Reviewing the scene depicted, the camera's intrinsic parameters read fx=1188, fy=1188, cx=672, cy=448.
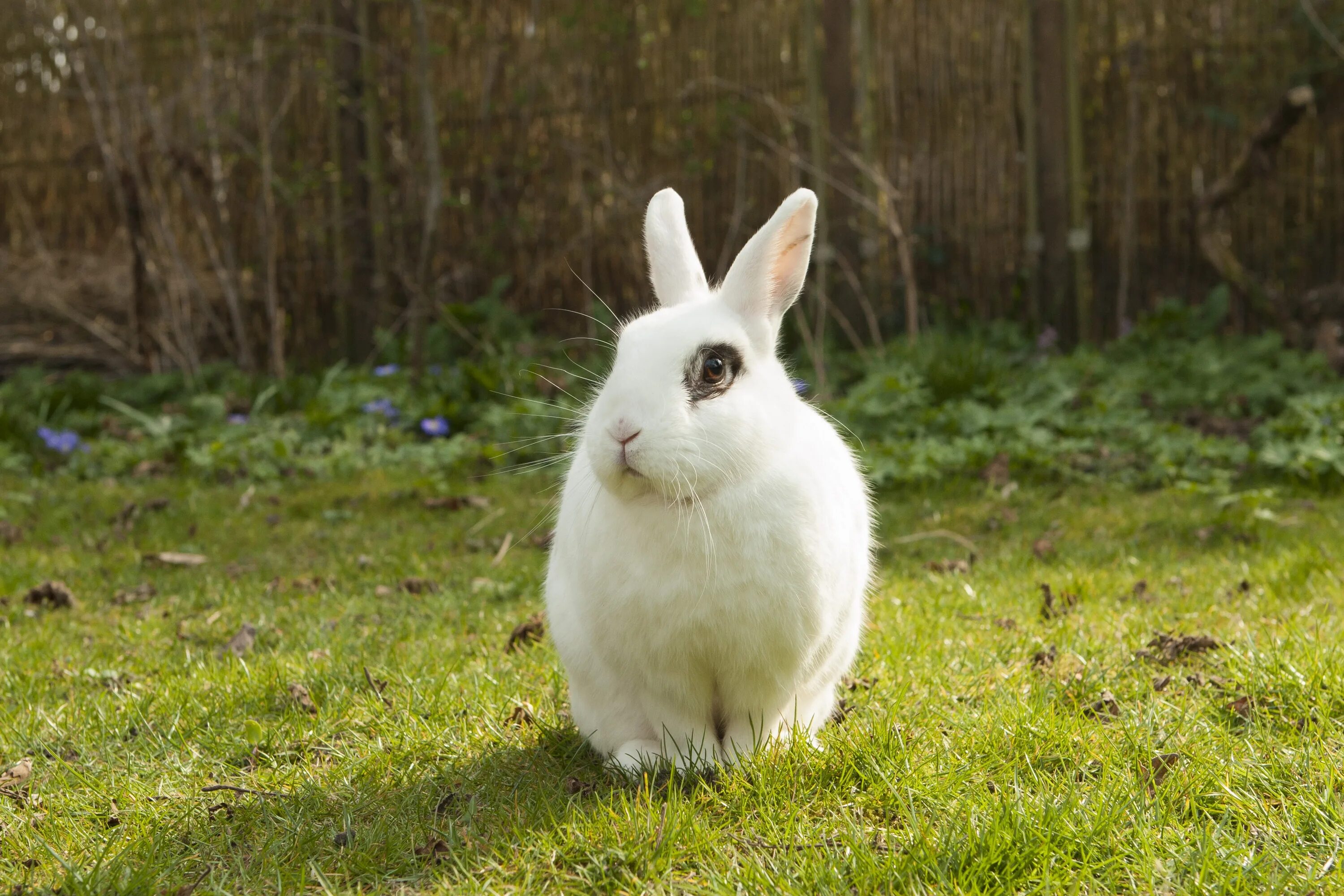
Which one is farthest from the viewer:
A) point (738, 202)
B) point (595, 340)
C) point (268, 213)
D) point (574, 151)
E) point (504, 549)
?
point (574, 151)

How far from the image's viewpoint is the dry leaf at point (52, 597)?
12.2 ft

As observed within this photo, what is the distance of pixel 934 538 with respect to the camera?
4363 mm

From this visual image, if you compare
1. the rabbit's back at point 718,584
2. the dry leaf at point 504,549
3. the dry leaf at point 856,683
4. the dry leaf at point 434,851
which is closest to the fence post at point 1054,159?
the dry leaf at point 504,549

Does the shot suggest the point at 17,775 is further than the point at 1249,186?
No

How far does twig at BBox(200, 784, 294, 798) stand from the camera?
2.20m

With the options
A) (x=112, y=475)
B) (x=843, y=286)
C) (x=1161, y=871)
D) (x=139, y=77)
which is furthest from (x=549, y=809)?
(x=139, y=77)

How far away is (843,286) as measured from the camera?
740 centimetres

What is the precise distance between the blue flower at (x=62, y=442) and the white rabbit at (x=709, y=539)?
4.51m

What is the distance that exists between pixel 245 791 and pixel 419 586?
1.64m

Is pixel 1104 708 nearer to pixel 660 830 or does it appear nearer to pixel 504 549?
pixel 660 830

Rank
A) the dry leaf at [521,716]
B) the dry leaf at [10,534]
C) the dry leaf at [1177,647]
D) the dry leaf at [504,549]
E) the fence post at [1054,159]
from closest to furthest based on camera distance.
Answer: the dry leaf at [521,716] → the dry leaf at [1177,647] → the dry leaf at [504,549] → the dry leaf at [10,534] → the fence post at [1054,159]

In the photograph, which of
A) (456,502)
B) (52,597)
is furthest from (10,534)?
(456,502)

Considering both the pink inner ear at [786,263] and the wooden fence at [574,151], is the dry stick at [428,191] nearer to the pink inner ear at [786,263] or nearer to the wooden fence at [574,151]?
the wooden fence at [574,151]

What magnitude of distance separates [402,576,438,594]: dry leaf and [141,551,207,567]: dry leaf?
3.00 feet
